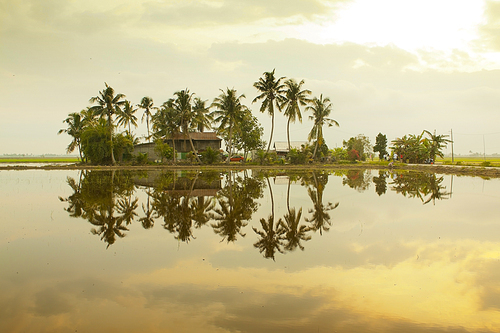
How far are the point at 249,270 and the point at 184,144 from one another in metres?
46.0

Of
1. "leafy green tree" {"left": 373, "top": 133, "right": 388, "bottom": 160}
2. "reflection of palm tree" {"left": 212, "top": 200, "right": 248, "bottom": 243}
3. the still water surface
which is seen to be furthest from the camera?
"leafy green tree" {"left": 373, "top": 133, "right": 388, "bottom": 160}

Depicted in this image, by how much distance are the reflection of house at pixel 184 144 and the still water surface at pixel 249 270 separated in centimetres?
4036

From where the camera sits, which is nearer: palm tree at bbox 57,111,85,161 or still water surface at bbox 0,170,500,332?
still water surface at bbox 0,170,500,332

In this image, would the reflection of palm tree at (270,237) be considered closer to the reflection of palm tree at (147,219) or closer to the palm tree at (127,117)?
the reflection of palm tree at (147,219)

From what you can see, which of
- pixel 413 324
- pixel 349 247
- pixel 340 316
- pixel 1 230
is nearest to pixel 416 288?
pixel 413 324

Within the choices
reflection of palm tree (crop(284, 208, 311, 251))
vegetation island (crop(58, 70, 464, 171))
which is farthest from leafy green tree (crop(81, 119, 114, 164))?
reflection of palm tree (crop(284, 208, 311, 251))

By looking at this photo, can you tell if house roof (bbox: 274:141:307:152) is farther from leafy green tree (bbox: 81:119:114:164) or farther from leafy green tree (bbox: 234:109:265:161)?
leafy green tree (bbox: 81:119:114:164)

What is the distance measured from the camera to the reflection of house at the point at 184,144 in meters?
51.6

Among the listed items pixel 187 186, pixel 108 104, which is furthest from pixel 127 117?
pixel 187 186

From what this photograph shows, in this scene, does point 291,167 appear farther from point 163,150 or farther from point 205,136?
point 205,136

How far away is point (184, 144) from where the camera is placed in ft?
167

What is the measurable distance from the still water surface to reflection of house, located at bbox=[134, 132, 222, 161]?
40362mm

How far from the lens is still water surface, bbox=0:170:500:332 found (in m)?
4.48

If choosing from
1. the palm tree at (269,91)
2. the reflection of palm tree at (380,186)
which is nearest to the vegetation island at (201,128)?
the palm tree at (269,91)
